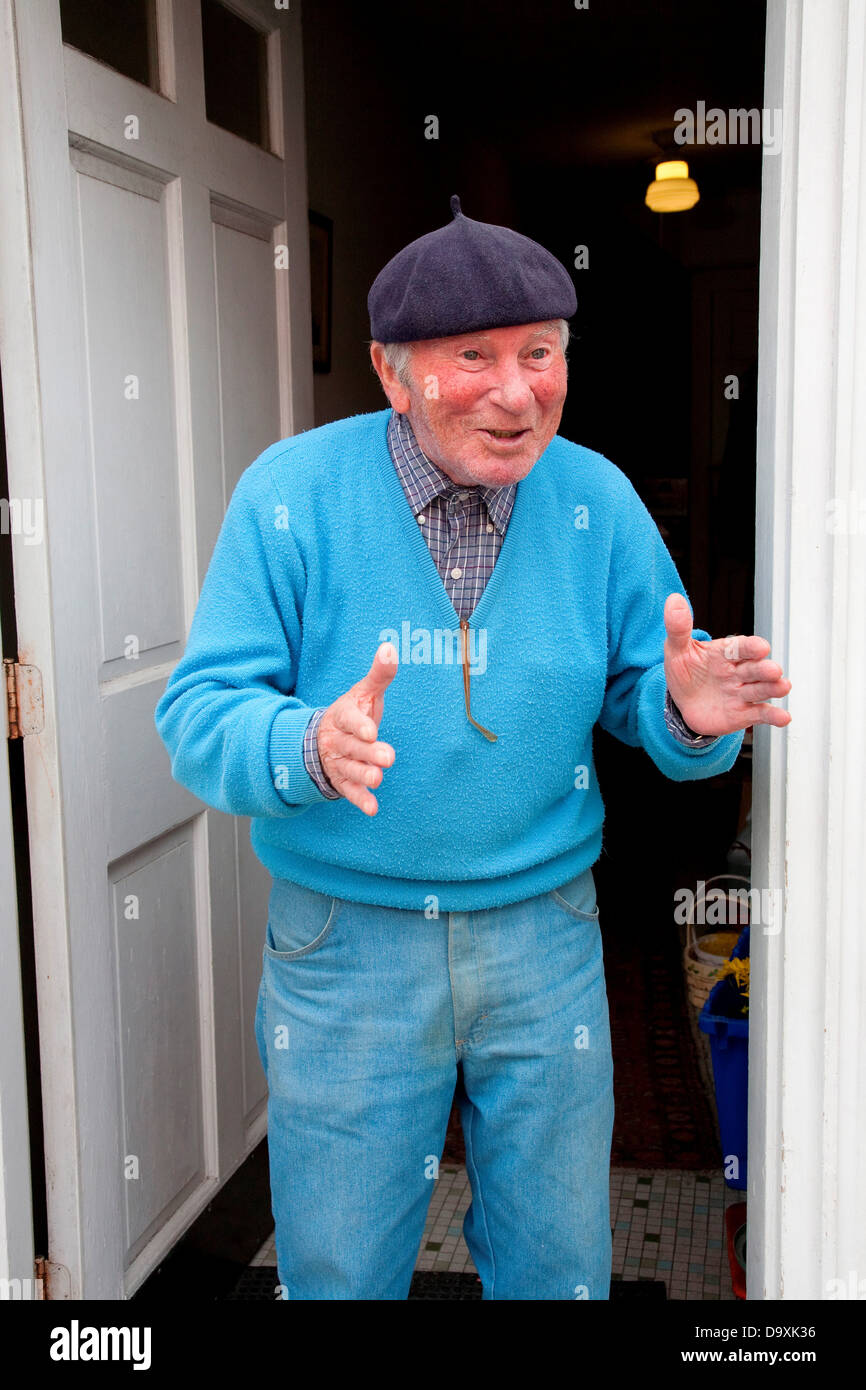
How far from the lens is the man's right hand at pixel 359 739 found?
3.46 ft

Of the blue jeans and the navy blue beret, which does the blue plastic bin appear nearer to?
the blue jeans

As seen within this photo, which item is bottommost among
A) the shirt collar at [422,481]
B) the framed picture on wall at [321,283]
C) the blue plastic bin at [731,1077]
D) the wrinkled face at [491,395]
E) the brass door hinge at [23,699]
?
the blue plastic bin at [731,1077]

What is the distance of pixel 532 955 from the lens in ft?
4.42

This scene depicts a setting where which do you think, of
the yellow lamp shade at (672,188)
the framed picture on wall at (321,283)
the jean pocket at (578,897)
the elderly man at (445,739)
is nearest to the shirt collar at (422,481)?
the elderly man at (445,739)

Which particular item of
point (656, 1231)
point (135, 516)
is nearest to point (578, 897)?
point (135, 516)

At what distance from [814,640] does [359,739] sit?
48 cm

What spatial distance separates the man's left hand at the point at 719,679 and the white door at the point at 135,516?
76 centimetres

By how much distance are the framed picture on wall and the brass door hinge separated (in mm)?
1790

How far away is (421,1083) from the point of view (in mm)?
1326

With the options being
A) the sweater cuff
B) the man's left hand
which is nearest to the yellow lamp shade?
the man's left hand

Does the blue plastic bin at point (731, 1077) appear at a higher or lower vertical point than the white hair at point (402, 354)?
lower

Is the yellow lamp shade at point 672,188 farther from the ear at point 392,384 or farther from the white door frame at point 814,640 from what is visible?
the ear at point 392,384

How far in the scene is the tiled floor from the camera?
7.06ft
